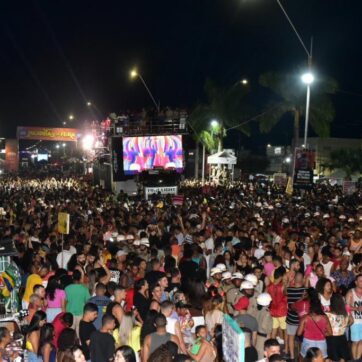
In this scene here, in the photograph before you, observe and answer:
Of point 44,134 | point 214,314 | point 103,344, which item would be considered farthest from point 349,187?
point 44,134

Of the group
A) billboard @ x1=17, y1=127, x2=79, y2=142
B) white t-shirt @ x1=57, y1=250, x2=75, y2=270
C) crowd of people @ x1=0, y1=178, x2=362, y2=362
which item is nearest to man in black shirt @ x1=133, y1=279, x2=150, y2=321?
crowd of people @ x1=0, y1=178, x2=362, y2=362

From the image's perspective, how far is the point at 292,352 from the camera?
7750 mm

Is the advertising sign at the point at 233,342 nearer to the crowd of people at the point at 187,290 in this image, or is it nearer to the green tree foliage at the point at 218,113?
the crowd of people at the point at 187,290

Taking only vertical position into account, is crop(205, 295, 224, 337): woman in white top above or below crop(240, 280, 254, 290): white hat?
below

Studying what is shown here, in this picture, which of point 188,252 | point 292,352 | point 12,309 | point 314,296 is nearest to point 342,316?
point 314,296

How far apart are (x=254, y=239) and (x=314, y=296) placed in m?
4.45

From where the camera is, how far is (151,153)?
1241 inches

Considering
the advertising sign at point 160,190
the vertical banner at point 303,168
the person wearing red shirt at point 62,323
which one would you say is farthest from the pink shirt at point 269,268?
the advertising sign at point 160,190

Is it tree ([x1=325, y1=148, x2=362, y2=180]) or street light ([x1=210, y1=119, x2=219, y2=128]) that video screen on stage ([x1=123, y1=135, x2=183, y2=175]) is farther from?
tree ([x1=325, y1=148, x2=362, y2=180])

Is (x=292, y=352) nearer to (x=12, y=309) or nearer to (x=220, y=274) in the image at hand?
(x=220, y=274)

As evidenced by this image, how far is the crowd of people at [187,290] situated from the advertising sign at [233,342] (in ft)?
0.28

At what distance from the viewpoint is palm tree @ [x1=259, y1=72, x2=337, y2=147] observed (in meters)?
29.3

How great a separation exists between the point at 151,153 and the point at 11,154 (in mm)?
22916

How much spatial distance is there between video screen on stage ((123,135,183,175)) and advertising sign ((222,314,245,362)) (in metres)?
26.5
